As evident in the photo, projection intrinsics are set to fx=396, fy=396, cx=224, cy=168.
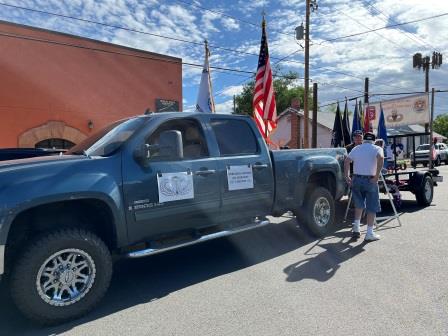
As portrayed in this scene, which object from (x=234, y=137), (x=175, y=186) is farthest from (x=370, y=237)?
(x=175, y=186)

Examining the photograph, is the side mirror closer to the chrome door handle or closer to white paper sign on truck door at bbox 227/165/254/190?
the chrome door handle

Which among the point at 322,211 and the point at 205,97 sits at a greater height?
the point at 205,97

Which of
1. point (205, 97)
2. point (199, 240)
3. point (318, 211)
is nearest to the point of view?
point (199, 240)

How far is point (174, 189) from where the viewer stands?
14.1ft

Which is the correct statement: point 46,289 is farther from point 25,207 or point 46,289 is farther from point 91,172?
point 91,172

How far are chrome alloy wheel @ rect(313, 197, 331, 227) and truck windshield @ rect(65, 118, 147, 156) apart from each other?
3.31 m

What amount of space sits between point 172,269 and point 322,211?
9.11ft

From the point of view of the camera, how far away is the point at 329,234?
679 centimetres

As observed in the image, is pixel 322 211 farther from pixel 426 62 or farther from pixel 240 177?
pixel 426 62

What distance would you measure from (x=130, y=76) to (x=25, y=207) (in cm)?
1201

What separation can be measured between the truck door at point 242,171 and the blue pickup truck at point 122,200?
0.02 m

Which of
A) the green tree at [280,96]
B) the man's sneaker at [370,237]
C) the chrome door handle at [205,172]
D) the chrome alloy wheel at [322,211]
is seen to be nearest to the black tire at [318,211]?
the chrome alloy wheel at [322,211]

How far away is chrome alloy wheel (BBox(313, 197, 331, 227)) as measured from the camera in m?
6.43

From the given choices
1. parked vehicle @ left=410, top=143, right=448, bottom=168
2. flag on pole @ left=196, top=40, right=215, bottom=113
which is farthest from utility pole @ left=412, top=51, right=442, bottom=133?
flag on pole @ left=196, top=40, right=215, bottom=113
